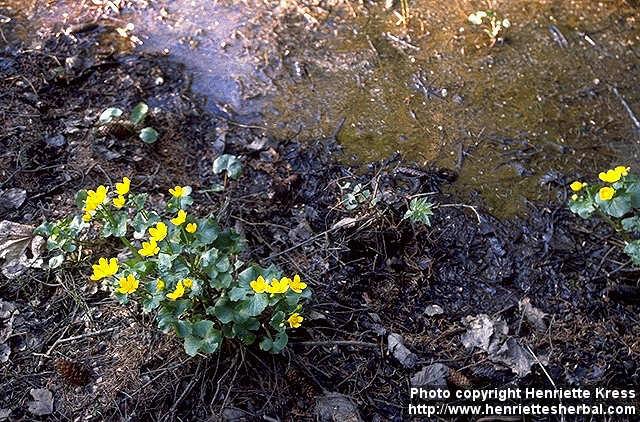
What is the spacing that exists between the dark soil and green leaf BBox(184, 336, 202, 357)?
0.18 m

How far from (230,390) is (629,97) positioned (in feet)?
8.73

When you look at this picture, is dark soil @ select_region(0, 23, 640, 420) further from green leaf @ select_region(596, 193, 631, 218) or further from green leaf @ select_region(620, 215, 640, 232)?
green leaf @ select_region(596, 193, 631, 218)

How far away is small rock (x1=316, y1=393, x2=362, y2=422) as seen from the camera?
2.15 metres

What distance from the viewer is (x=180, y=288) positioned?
6.41 ft

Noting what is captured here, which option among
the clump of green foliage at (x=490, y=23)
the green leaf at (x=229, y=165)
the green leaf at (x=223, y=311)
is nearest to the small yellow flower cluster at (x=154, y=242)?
the green leaf at (x=223, y=311)

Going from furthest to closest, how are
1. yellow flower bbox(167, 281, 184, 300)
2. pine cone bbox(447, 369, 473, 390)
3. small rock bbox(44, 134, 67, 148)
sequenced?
small rock bbox(44, 134, 67, 148), pine cone bbox(447, 369, 473, 390), yellow flower bbox(167, 281, 184, 300)

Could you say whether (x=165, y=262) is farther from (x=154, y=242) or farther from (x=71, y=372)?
(x=71, y=372)

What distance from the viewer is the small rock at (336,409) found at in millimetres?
2152

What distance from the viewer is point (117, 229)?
2.14 metres

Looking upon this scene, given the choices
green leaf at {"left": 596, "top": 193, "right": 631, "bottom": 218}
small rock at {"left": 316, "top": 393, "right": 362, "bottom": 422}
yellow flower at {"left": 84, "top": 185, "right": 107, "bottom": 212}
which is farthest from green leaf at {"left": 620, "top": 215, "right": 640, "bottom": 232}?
yellow flower at {"left": 84, "top": 185, "right": 107, "bottom": 212}

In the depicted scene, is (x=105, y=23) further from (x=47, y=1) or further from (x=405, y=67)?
(x=405, y=67)

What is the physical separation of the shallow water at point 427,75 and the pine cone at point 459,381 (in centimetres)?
90

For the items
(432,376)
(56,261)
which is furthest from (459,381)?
(56,261)

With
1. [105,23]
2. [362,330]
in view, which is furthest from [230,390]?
[105,23]
